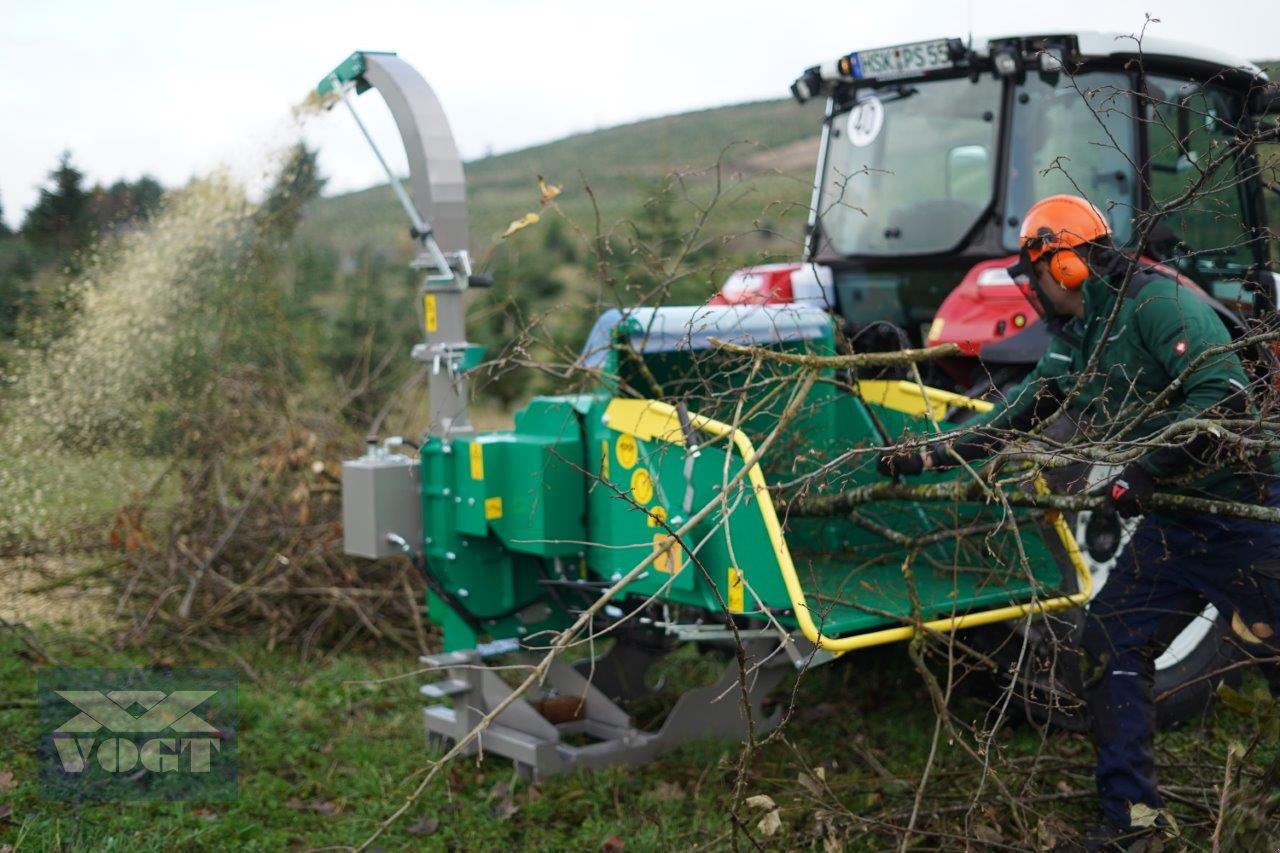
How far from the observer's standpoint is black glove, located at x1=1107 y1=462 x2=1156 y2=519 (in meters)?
3.44

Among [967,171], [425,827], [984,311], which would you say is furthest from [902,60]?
[425,827]

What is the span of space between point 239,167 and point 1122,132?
4499 millimetres

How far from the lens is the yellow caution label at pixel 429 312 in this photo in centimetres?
470

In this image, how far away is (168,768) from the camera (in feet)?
14.1

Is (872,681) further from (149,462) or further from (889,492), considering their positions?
(149,462)

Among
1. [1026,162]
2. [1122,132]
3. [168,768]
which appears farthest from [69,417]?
[1122,132]

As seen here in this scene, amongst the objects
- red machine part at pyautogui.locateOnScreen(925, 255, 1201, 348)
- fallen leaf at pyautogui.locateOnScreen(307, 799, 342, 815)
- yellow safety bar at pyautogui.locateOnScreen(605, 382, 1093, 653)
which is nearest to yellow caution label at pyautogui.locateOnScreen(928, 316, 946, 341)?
red machine part at pyautogui.locateOnScreen(925, 255, 1201, 348)

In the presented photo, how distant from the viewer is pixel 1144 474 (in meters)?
3.45

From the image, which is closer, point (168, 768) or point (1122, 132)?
point (168, 768)

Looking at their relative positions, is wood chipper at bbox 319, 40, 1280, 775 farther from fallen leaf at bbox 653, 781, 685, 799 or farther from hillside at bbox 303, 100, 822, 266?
hillside at bbox 303, 100, 822, 266

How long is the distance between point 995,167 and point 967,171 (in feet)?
0.76

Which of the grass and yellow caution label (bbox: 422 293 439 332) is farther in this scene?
yellow caution label (bbox: 422 293 439 332)

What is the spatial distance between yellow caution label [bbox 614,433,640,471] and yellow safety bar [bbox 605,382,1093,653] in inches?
1.5

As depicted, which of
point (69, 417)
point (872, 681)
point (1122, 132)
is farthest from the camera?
point (69, 417)
